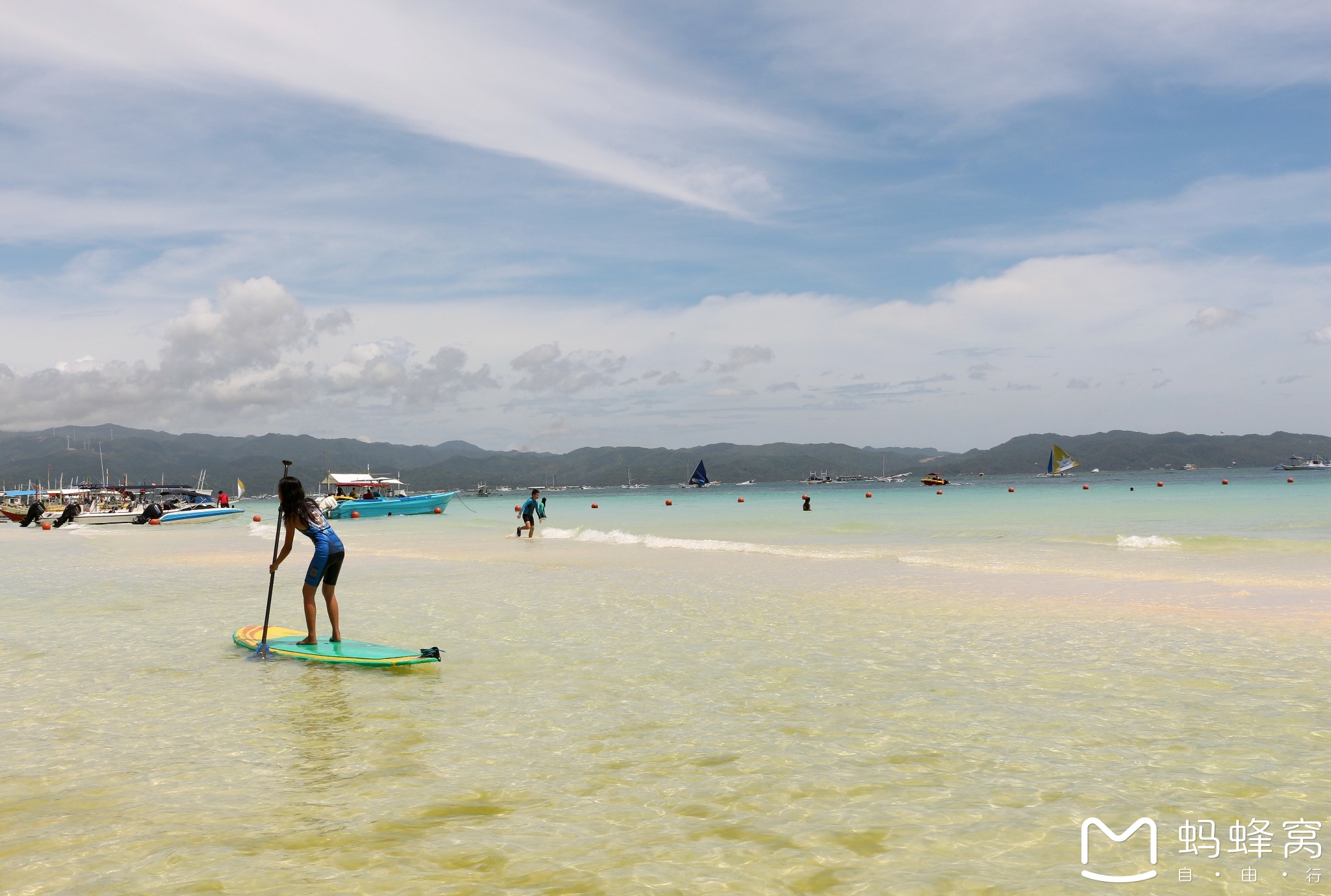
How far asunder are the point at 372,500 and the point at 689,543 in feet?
138

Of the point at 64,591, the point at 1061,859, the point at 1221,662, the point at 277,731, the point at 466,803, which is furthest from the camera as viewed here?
the point at 64,591

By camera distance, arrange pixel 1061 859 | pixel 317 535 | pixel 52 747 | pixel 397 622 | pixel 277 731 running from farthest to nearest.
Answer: pixel 397 622, pixel 317 535, pixel 277 731, pixel 52 747, pixel 1061 859

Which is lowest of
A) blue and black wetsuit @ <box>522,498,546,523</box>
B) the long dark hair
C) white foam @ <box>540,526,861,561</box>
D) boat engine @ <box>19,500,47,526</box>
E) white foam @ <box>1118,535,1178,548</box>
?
boat engine @ <box>19,500,47,526</box>

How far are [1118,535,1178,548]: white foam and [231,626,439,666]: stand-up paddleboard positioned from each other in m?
26.9

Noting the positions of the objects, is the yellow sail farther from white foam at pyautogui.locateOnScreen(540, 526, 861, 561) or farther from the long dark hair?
the long dark hair

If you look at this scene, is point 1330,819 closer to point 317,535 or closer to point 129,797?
point 129,797

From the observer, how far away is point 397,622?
578 inches

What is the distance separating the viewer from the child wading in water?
11.3m

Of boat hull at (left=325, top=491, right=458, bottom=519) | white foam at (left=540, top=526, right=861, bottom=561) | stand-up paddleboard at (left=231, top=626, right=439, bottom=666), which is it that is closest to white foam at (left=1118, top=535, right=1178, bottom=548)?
white foam at (left=540, top=526, right=861, bottom=561)

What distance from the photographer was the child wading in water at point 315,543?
11.3 m

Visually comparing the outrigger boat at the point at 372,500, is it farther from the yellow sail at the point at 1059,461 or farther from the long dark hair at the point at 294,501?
the yellow sail at the point at 1059,461

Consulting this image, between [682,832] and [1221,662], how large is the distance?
8.37m

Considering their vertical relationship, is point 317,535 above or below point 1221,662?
above

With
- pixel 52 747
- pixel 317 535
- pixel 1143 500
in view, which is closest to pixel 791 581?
pixel 317 535
